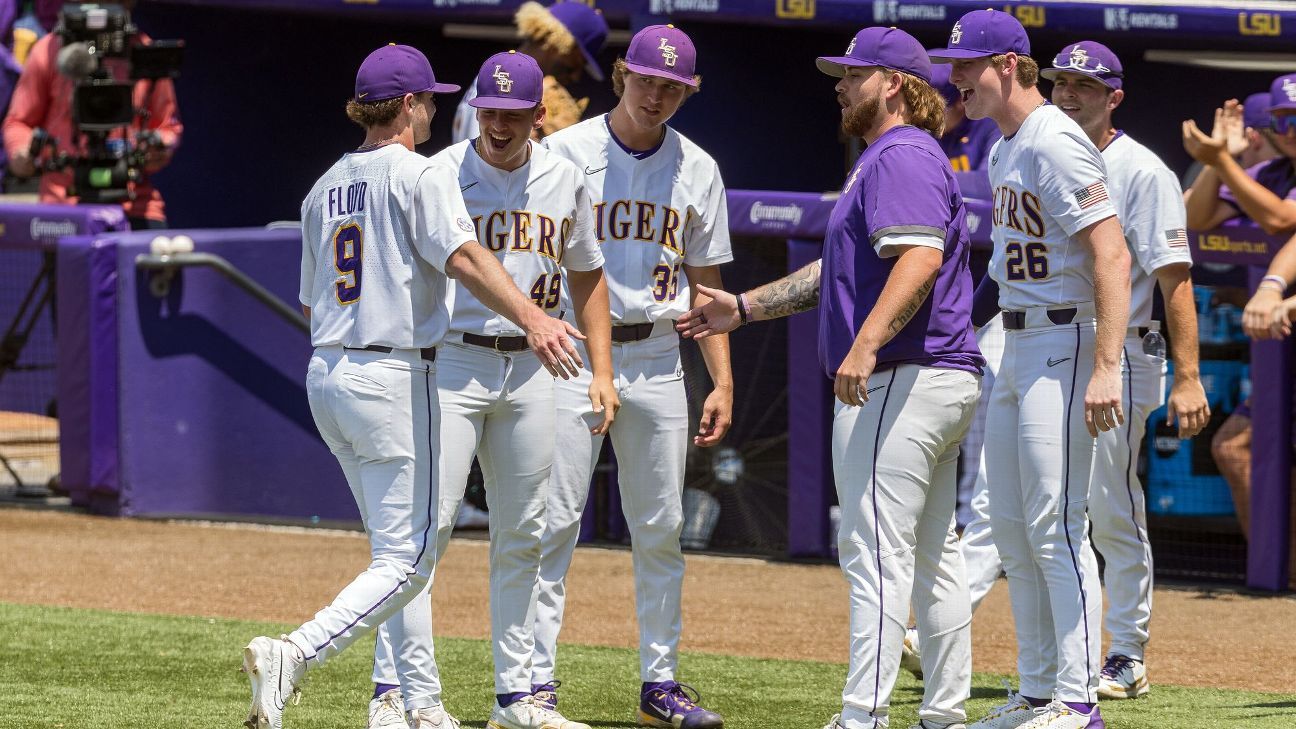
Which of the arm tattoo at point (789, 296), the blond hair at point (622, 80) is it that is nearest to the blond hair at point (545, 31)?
the blond hair at point (622, 80)

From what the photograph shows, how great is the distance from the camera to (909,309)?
419cm

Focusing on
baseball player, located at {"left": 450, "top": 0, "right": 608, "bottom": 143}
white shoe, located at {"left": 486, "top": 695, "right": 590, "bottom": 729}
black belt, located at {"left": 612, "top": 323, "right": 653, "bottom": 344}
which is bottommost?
white shoe, located at {"left": 486, "top": 695, "right": 590, "bottom": 729}

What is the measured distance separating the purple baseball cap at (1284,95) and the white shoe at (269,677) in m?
4.45

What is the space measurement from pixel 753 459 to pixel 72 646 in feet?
10.4

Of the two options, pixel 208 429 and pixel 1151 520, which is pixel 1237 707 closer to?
pixel 1151 520

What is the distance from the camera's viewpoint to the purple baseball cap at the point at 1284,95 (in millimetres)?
6879

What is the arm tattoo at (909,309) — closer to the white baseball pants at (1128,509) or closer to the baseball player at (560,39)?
the white baseball pants at (1128,509)

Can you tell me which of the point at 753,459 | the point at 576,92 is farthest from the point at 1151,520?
the point at 576,92

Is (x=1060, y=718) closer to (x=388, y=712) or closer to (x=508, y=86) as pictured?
(x=388, y=712)

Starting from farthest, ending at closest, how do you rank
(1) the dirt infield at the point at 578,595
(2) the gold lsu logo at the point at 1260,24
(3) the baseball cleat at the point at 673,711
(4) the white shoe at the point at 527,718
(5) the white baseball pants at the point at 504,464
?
(2) the gold lsu logo at the point at 1260,24 → (1) the dirt infield at the point at 578,595 → (3) the baseball cleat at the point at 673,711 → (4) the white shoe at the point at 527,718 → (5) the white baseball pants at the point at 504,464

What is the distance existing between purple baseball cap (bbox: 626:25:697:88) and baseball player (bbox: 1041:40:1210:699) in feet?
3.48

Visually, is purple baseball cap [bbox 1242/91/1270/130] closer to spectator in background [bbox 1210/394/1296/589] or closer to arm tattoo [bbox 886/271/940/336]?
spectator in background [bbox 1210/394/1296/589]

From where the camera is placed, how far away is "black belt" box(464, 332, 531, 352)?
4.75 metres

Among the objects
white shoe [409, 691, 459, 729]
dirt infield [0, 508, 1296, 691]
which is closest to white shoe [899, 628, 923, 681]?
dirt infield [0, 508, 1296, 691]
